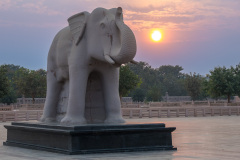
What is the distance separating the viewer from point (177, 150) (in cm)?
1142

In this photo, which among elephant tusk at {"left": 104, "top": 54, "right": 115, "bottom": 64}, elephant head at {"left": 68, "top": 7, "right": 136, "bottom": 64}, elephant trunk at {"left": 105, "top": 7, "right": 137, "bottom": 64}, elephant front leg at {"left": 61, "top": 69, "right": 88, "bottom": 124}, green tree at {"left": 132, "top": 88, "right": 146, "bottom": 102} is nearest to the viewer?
elephant trunk at {"left": 105, "top": 7, "right": 137, "bottom": 64}

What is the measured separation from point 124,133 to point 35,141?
265cm

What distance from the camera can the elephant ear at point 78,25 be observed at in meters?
12.2

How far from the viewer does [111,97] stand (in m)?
12.5

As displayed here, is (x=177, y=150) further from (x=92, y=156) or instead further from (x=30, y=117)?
(x=30, y=117)

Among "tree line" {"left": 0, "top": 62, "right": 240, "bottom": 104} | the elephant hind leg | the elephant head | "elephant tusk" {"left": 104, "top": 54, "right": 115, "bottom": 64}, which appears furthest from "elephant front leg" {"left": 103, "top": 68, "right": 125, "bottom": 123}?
"tree line" {"left": 0, "top": 62, "right": 240, "bottom": 104}

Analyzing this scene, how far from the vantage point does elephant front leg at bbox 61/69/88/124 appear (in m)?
12.0

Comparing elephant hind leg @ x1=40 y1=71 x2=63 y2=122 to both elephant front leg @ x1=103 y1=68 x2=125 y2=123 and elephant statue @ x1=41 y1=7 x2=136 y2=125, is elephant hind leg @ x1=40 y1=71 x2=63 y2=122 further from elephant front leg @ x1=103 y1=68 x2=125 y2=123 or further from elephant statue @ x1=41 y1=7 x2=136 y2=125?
Result: elephant front leg @ x1=103 y1=68 x2=125 y2=123

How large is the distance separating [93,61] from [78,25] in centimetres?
109

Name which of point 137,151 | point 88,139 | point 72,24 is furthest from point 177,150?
point 72,24

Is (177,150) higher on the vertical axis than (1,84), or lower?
lower

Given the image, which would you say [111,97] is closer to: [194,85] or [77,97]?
[77,97]

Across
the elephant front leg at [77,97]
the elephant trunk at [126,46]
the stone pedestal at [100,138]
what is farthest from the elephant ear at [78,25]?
the stone pedestal at [100,138]

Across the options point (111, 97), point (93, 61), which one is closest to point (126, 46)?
point (93, 61)
